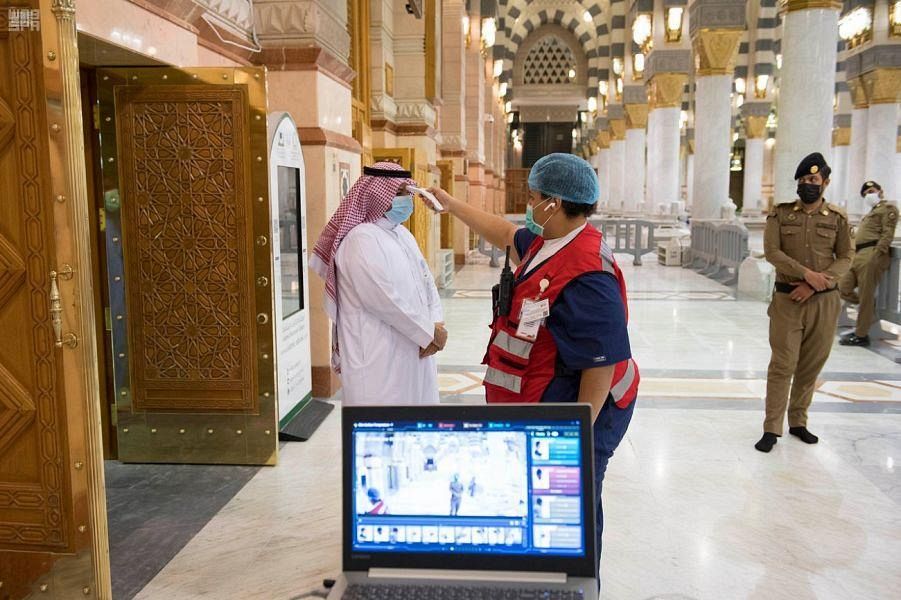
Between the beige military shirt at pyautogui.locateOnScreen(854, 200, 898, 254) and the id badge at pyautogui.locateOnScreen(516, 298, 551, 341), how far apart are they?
20.4 feet

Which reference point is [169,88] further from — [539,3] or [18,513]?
[539,3]

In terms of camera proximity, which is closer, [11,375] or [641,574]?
[11,375]

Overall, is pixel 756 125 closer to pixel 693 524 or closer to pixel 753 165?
pixel 753 165

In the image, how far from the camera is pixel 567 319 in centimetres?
202

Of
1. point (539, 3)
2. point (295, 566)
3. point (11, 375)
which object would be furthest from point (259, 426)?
point (539, 3)

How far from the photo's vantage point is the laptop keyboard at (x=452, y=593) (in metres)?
1.37

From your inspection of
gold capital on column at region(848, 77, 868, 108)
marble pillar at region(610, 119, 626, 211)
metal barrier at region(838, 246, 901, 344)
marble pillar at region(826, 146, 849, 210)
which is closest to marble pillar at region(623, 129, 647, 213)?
marble pillar at region(610, 119, 626, 211)

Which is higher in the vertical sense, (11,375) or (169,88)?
(169,88)

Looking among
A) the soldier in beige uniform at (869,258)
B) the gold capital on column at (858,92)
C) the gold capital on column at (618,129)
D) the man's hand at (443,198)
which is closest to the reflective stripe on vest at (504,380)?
the man's hand at (443,198)

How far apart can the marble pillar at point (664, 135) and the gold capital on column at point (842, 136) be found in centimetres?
1121

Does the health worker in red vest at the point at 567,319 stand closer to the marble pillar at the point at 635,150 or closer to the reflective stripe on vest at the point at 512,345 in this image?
the reflective stripe on vest at the point at 512,345

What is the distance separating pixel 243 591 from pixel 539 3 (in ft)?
132

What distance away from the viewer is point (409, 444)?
1438 mm

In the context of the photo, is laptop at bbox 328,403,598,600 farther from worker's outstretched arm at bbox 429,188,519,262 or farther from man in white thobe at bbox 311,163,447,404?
man in white thobe at bbox 311,163,447,404
